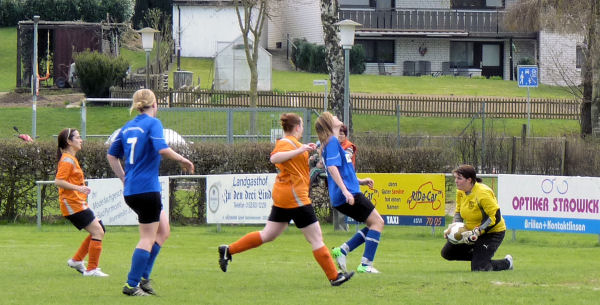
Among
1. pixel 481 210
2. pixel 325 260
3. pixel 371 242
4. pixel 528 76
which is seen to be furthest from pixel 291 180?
pixel 528 76

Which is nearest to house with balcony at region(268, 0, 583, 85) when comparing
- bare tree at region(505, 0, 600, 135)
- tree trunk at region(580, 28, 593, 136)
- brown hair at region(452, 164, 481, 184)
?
bare tree at region(505, 0, 600, 135)

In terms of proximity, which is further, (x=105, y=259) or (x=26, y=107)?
(x=26, y=107)

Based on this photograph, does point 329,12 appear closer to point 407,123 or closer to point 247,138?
point 247,138

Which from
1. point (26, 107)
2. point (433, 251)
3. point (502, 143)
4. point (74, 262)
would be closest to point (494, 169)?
point (502, 143)

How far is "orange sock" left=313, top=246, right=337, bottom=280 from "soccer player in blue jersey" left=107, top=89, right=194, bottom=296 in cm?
148

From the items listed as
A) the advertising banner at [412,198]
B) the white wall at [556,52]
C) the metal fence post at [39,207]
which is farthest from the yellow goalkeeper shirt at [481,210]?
the white wall at [556,52]

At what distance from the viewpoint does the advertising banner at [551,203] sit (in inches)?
630

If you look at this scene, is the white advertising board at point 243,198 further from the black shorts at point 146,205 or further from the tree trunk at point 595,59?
the tree trunk at point 595,59

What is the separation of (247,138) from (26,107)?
745 inches

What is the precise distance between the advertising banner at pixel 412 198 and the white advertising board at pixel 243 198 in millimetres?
1792

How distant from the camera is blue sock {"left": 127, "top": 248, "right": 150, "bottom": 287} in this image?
8781 millimetres

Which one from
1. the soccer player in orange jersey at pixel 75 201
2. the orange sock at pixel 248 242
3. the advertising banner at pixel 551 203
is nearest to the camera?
the orange sock at pixel 248 242

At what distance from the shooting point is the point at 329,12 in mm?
30422

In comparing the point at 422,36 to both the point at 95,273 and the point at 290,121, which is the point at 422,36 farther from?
the point at 290,121
